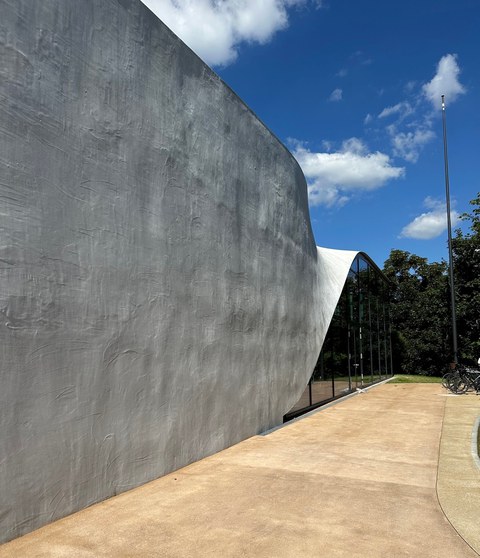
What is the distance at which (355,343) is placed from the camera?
1599 cm

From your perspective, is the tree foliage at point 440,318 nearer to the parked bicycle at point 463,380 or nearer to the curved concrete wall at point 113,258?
the parked bicycle at point 463,380

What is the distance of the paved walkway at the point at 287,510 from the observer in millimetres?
3584

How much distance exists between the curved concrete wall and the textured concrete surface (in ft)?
9.47

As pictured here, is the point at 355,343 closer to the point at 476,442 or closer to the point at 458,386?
the point at 458,386

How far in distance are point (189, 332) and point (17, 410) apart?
2.61 meters

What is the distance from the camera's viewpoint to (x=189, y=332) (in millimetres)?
6062

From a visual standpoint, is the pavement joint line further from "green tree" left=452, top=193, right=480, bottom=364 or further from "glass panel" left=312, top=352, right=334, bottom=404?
"green tree" left=452, top=193, right=480, bottom=364

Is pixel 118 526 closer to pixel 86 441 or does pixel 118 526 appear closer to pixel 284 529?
pixel 86 441

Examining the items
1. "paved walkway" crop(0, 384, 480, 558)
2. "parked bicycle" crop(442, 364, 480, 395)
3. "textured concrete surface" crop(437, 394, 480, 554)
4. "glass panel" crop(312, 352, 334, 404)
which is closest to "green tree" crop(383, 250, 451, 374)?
"parked bicycle" crop(442, 364, 480, 395)

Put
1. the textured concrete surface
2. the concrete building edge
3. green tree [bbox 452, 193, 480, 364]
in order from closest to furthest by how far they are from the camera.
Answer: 1. the textured concrete surface
2. the concrete building edge
3. green tree [bbox 452, 193, 480, 364]

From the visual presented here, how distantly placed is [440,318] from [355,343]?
399 inches

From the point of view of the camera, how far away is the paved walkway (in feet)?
11.8

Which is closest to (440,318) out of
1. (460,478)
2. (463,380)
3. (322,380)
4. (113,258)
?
(463,380)

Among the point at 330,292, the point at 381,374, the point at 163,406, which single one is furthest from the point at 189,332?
the point at 381,374
